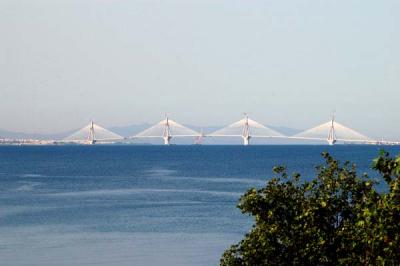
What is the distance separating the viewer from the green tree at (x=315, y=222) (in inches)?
669

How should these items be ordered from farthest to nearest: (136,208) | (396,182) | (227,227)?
(136,208)
(227,227)
(396,182)

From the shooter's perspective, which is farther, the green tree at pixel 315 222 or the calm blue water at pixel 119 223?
the calm blue water at pixel 119 223

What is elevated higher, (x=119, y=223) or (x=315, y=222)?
(x=315, y=222)

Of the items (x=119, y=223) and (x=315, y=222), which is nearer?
(x=315, y=222)

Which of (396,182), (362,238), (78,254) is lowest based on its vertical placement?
(78,254)

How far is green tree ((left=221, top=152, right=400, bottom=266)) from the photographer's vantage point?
669 inches

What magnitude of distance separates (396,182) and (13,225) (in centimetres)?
3234

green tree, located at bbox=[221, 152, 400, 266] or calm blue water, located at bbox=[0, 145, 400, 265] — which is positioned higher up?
green tree, located at bbox=[221, 152, 400, 266]

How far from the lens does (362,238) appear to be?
54.1 ft

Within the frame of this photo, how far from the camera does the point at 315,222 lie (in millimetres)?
18172

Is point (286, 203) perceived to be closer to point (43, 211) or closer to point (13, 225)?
point (13, 225)

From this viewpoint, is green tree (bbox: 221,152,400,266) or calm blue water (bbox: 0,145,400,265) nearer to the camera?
green tree (bbox: 221,152,400,266)

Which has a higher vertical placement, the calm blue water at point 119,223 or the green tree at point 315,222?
the green tree at point 315,222

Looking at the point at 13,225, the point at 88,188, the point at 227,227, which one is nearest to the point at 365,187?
the point at 227,227
